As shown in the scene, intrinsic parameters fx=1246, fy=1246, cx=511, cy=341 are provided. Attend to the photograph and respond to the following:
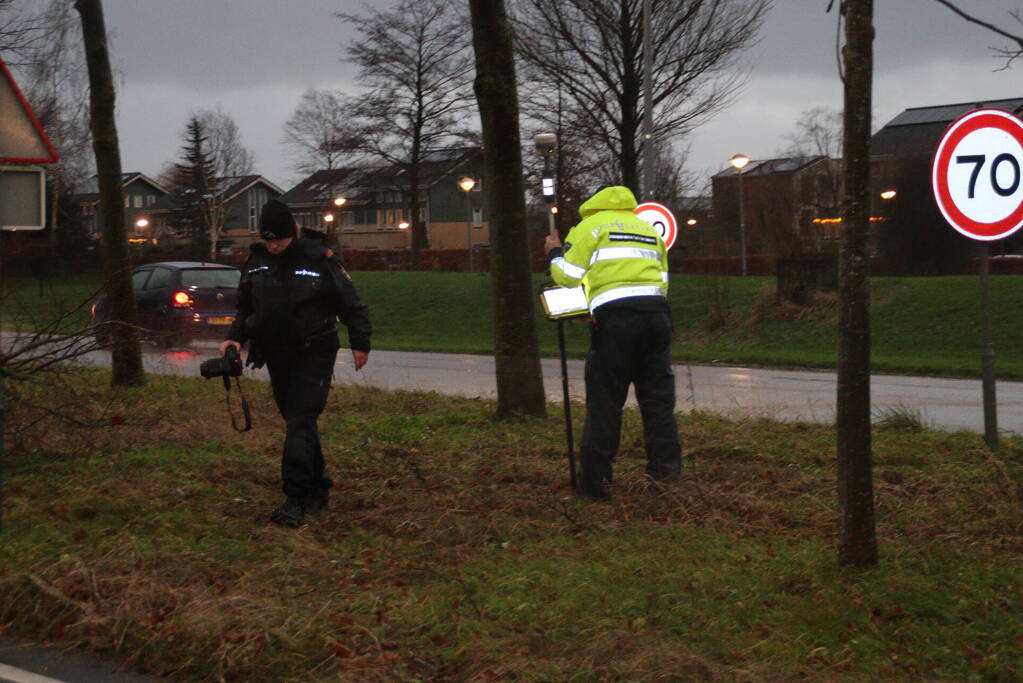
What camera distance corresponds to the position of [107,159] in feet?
43.1

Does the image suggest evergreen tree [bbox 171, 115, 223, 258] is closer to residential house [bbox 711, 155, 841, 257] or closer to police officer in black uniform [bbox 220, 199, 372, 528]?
residential house [bbox 711, 155, 841, 257]

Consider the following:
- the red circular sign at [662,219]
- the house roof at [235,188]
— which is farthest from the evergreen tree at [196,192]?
the red circular sign at [662,219]

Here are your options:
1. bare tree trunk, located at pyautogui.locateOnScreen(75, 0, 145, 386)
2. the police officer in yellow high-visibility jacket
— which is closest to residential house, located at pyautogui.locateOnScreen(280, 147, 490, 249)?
bare tree trunk, located at pyautogui.locateOnScreen(75, 0, 145, 386)

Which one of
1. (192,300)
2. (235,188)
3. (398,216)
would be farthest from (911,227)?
(235,188)

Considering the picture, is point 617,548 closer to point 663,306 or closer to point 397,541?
point 397,541

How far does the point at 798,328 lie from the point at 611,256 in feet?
60.9

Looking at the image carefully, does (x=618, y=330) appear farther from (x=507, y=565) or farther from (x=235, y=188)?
(x=235, y=188)

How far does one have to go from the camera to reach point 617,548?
616 centimetres

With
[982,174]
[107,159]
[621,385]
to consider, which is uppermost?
[107,159]

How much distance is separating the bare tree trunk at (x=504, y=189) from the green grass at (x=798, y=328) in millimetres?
10157

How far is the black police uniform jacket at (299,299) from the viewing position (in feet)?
23.1

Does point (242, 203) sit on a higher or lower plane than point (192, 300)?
higher

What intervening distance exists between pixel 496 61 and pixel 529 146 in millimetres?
23990

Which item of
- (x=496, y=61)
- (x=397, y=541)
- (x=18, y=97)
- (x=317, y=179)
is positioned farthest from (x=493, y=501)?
(x=317, y=179)
